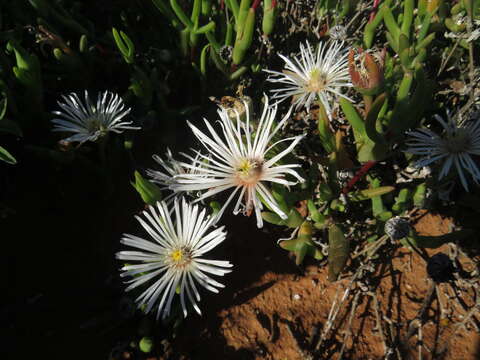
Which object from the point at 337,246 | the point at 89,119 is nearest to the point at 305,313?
the point at 337,246

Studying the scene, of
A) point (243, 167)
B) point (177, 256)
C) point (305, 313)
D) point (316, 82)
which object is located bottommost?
point (305, 313)

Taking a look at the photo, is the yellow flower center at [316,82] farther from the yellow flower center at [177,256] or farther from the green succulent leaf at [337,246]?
the yellow flower center at [177,256]

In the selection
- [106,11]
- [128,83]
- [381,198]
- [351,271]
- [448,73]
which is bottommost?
[351,271]

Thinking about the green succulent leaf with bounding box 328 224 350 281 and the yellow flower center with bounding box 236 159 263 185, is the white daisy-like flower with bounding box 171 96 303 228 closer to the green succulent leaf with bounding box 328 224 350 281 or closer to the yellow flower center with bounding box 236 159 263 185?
the yellow flower center with bounding box 236 159 263 185

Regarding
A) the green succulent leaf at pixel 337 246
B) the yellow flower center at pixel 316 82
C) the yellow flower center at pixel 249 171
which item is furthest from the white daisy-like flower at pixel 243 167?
the yellow flower center at pixel 316 82

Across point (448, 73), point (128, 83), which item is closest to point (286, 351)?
point (128, 83)

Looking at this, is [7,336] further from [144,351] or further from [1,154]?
[1,154]

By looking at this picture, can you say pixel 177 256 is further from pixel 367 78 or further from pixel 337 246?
pixel 367 78
